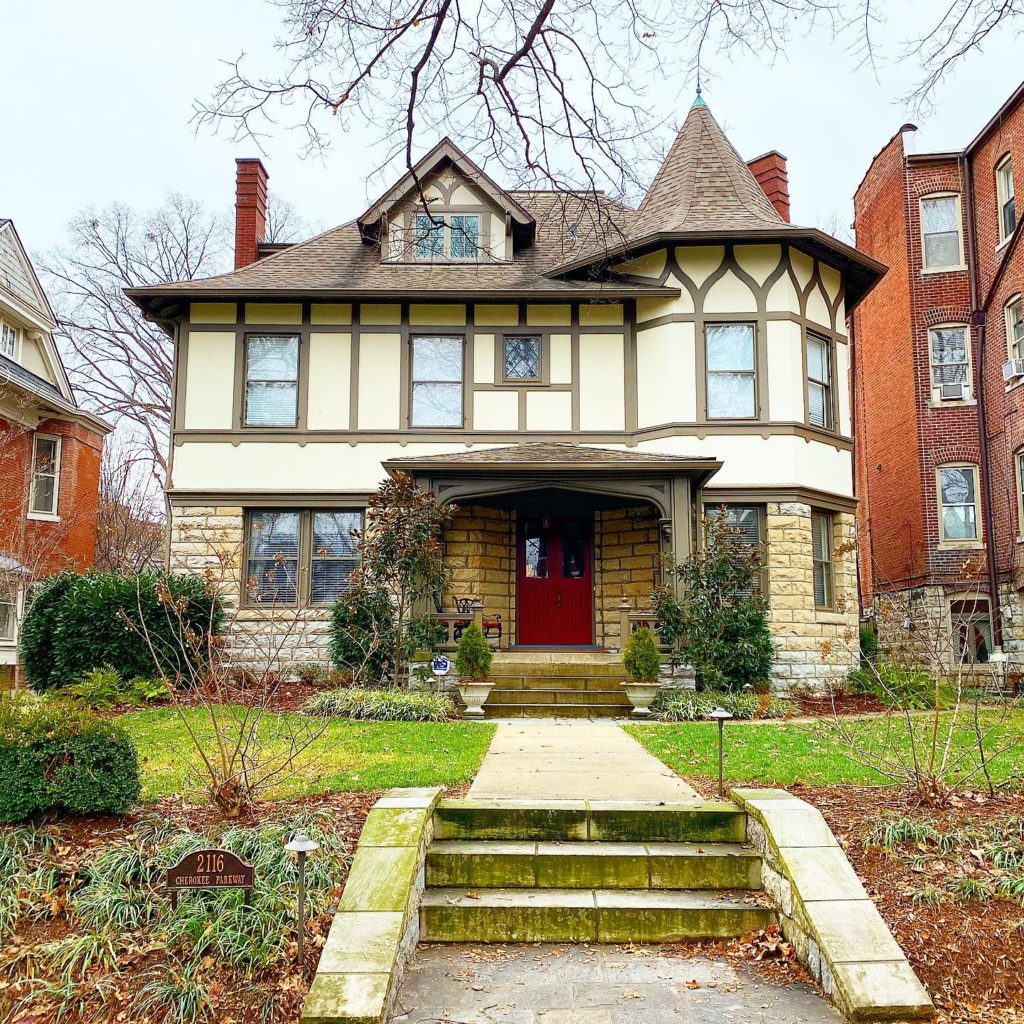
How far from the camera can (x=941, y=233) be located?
61.4 ft

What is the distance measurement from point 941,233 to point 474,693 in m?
14.3

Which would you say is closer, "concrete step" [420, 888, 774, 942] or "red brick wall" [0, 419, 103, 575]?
"concrete step" [420, 888, 774, 942]

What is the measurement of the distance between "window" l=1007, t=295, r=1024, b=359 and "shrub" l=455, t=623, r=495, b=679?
12.1 metres

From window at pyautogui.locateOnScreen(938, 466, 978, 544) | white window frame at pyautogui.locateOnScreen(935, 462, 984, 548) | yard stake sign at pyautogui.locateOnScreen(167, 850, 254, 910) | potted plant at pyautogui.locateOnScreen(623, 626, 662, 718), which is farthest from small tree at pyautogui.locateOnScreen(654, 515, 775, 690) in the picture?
yard stake sign at pyautogui.locateOnScreen(167, 850, 254, 910)

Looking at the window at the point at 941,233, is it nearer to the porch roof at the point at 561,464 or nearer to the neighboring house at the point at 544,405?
the neighboring house at the point at 544,405

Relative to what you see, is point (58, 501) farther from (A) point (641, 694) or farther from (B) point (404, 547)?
(A) point (641, 694)

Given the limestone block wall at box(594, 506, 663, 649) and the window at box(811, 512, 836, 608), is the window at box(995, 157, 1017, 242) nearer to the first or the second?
the window at box(811, 512, 836, 608)

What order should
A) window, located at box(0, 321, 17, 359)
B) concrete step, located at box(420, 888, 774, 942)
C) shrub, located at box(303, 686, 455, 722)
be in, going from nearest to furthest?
concrete step, located at box(420, 888, 774, 942) < shrub, located at box(303, 686, 455, 722) < window, located at box(0, 321, 17, 359)

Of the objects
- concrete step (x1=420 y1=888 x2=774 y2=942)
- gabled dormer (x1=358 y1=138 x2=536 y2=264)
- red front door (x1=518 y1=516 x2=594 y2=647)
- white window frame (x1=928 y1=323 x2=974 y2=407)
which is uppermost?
gabled dormer (x1=358 y1=138 x2=536 y2=264)

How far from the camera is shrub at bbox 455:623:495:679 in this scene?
1130 centimetres

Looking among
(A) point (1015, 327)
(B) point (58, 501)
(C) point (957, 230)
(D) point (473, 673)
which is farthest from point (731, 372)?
(B) point (58, 501)

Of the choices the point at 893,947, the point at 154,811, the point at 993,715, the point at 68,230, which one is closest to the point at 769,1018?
→ the point at 893,947

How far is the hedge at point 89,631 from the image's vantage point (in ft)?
39.9

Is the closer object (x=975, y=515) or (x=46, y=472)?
(x=975, y=515)
